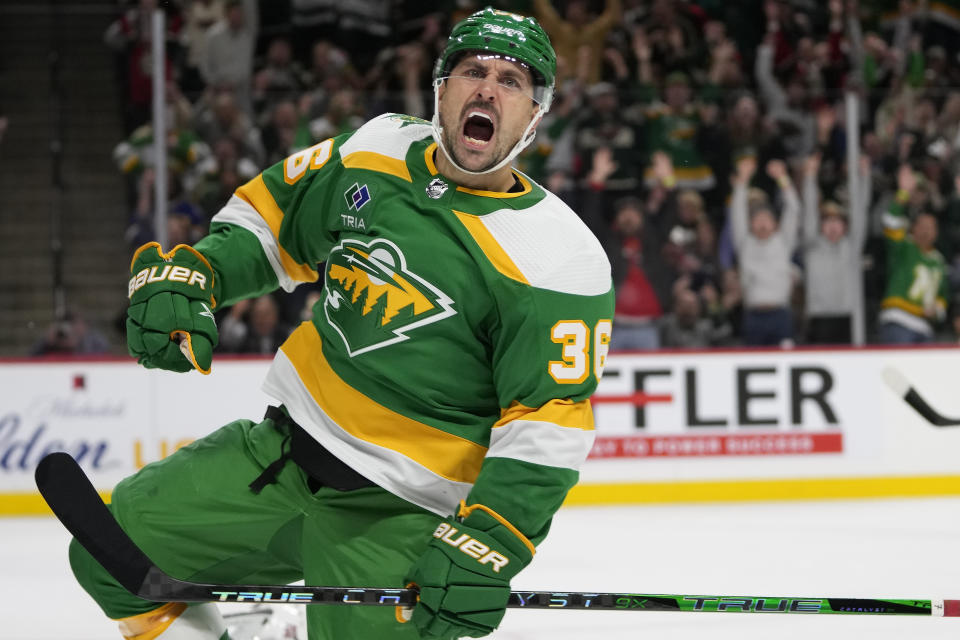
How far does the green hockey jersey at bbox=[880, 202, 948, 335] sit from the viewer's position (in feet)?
22.2

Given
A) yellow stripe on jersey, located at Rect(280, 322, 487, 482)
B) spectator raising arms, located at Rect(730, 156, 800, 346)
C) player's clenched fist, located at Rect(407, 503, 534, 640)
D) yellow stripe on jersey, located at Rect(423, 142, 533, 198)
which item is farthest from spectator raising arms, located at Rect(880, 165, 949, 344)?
player's clenched fist, located at Rect(407, 503, 534, 640)

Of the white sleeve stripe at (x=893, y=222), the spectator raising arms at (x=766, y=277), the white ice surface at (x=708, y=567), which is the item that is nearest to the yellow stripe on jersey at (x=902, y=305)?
the white sleeve stripe at (x=893, y=222)

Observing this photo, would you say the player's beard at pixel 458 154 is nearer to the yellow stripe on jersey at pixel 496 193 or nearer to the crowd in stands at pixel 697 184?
the yellow stripe on jersey at pixel 496 193

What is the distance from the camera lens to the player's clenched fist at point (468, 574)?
212 centimetres

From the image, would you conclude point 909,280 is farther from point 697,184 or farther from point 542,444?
point 542,444

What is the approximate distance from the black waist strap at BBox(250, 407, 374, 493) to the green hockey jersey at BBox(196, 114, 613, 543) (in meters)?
0.02

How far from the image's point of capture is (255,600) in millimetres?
2303

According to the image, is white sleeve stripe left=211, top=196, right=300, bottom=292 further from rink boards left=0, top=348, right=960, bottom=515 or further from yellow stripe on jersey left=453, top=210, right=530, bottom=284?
rink boards left=0, top=348, right=960, bottom=515

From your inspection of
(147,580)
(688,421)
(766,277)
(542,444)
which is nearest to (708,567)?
(688,421)

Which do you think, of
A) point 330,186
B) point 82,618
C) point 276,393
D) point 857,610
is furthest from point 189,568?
point 82,618

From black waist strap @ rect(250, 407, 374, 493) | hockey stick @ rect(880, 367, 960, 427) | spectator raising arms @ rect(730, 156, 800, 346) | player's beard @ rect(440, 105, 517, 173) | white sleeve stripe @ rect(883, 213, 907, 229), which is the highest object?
white sleeve stripe @ rect(883, 213, 907, 229)

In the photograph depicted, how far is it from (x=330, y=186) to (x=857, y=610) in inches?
51.3

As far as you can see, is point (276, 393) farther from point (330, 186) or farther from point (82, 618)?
point (82, 618)

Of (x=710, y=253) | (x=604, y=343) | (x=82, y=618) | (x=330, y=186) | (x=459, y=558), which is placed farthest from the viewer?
(x=710, y=253)
